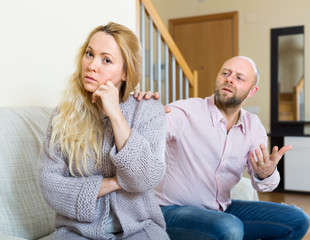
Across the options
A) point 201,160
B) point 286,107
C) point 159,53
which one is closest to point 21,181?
point 201,160

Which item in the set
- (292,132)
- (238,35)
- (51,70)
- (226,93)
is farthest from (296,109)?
(51,70)

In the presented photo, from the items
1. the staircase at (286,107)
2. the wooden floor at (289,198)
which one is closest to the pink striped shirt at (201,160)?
the wooden floor at (289,198)

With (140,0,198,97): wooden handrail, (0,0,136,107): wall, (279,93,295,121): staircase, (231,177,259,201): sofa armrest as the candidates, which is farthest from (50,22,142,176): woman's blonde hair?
(279,93,295,121): staircase

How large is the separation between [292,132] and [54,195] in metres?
4.02

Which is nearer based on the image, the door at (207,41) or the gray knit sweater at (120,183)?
the gray knit sweater at (120,183)

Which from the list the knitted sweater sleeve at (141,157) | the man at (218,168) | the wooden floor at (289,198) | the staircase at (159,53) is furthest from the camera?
the wooden floor at (289,198)

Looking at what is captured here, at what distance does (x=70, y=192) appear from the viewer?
43.5 inches

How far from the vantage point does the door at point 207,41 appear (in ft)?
16.0

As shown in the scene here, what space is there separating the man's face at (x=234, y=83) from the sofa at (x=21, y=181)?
0.87 m

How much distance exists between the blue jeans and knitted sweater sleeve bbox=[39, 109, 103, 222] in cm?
46

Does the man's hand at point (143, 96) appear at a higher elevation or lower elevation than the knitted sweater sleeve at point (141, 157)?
higher

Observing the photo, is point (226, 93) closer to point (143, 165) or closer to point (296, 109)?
point (143, 165)

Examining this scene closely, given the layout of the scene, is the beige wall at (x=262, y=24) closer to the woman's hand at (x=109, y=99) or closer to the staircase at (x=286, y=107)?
the staircase at (x=286, y=107)

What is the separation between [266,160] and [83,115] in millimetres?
803
